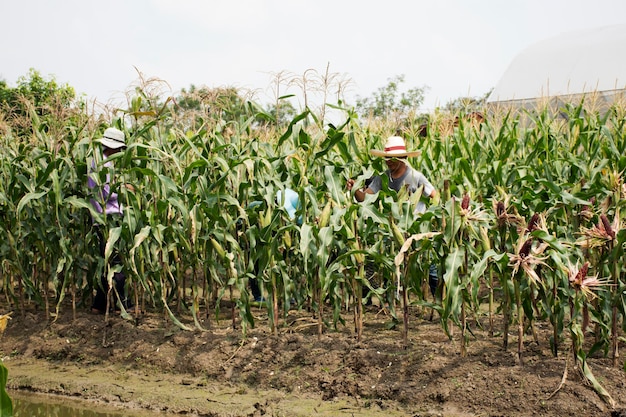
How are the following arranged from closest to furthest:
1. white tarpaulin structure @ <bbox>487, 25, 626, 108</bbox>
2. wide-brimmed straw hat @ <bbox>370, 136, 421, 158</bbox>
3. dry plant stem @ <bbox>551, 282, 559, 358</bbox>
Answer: dry plant stem @ <bbox>551, 282, 559, 358</bbox> < wide-brimmed straw hat @ <bbox>370, 136, 421, 158</bbox> < white tarpaulin structure @ <bbox>487, 25, 626, 108</bbox>

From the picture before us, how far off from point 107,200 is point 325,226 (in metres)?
1.83

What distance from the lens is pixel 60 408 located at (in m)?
4.89

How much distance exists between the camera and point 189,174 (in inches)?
219

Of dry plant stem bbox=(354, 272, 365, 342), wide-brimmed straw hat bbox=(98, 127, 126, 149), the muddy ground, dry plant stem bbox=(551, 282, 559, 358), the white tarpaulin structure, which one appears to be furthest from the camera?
the white tarpaulin structure

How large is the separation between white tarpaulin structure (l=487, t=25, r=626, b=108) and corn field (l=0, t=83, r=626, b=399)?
458 inches

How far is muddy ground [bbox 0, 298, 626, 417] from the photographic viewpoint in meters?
4.25

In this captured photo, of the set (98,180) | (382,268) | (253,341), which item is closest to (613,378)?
(382,268)

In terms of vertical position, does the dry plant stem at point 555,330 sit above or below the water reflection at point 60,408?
above

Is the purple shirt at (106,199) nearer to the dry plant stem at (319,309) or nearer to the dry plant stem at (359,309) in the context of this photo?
the dry plant stem at (319,309)

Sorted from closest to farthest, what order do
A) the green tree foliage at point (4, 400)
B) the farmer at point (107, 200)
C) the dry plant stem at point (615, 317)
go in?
the green tree foliage at point (4, 400), the dry plant stem at point (615, 317), the farmer at point (107, 200)

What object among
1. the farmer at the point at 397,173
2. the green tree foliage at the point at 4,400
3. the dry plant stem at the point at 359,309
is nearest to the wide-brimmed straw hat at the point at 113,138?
the farmer at the point at 397,173

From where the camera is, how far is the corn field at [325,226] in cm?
452

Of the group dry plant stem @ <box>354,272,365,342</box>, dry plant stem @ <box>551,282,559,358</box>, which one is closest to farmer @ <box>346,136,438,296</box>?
dry plant stem @ <box>354,272,365,342</box>

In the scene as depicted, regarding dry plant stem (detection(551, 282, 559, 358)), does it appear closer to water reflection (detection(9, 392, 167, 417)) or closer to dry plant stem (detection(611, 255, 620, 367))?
dry plant stem (detection(611, 255, 620, 367))
